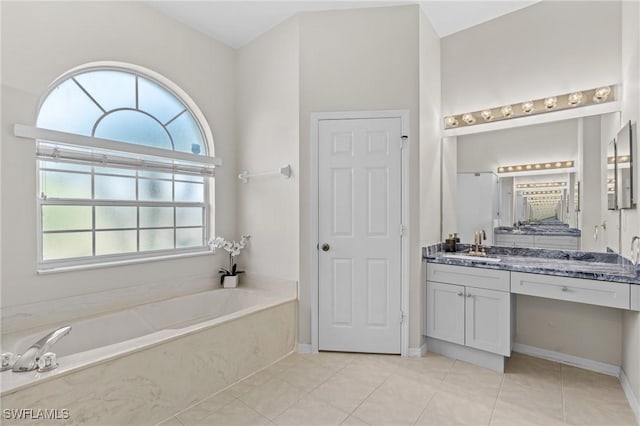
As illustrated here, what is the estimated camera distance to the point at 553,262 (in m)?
2.51

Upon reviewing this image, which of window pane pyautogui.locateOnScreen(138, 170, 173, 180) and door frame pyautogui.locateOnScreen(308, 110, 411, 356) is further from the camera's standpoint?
window pane pyautogui.locateOnScreen(138, 170, 173, 180)

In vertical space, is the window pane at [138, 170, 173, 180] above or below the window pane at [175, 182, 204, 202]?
above

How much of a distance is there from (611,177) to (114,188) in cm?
378

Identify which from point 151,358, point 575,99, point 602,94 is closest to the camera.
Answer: point 151,358

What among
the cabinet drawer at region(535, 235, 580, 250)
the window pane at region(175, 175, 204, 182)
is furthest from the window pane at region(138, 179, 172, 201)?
the cabinet drawer at region(535, 235, 580, 250)

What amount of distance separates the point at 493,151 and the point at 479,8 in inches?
48.0

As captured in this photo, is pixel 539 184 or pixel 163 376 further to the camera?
pixel 539 184

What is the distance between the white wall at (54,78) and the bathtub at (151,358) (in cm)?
18

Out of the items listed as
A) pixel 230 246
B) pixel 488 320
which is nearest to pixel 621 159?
pixel 488 320

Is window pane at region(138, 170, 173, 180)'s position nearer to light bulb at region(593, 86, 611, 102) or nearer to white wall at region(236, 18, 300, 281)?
white wall at region(236, 18, 300, 281)

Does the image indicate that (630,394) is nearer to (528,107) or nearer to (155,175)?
(528,107)

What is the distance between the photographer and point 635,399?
193 cm

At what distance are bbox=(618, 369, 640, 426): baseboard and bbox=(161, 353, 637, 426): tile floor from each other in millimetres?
29

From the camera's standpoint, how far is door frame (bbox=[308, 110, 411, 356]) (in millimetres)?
2699
